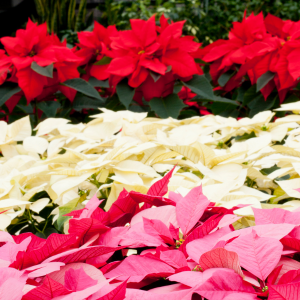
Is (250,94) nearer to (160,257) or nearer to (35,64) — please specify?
(35,64)

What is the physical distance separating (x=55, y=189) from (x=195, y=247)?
254mm

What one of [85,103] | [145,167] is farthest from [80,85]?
[145,167]

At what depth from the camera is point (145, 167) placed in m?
0.60

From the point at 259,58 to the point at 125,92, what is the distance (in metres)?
0.43

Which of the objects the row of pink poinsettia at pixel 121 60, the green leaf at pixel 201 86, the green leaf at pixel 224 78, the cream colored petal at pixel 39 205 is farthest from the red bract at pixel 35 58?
the cream colored petal at pixel 39 205

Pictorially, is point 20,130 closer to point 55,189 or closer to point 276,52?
point 55,189

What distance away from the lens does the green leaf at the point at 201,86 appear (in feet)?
3.83

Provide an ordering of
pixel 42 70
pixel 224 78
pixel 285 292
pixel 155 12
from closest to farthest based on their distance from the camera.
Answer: pixel 285 292, pixel 42 70, pixel 224 78, pixel 155 12

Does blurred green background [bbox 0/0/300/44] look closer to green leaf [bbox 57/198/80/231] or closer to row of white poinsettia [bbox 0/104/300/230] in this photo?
row of white poinsettia [bbox 0/104/300/230]

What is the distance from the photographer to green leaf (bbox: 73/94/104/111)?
1.23 m

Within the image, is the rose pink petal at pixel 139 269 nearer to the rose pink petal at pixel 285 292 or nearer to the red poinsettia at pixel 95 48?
the rose pink petal at pixel 285 292

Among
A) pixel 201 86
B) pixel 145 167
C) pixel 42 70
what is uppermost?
pixel 42 70

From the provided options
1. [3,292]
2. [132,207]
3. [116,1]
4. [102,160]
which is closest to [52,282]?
[3,292]

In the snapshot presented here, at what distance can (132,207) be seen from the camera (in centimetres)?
45
